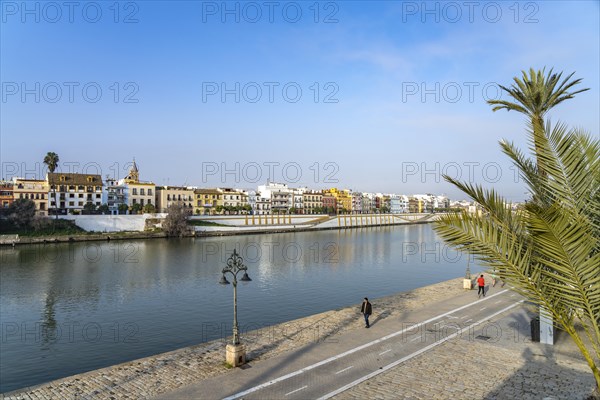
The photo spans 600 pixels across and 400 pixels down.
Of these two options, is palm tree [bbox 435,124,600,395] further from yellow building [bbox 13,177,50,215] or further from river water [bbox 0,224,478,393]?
yellow building [bbox 13,177,50,215]

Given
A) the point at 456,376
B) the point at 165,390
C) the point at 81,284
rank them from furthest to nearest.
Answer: the point at 81,284
the point at 456,376
the point at 165,390

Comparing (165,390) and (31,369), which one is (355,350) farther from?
(31,369)

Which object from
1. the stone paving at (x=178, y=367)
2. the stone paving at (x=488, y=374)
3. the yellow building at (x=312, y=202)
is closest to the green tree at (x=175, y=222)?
the yellow building at (x=312, y=202)

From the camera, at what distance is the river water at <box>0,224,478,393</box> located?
754 inches

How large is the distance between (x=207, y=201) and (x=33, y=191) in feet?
138

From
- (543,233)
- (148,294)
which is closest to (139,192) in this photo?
(148,294)

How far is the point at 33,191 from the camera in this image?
83375mm

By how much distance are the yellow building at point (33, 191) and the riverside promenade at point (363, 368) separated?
83213mm

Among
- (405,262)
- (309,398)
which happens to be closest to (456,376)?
(309,398)

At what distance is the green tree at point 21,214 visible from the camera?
6762cm

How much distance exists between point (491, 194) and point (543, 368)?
10.4m

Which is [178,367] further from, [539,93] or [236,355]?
[539,93]

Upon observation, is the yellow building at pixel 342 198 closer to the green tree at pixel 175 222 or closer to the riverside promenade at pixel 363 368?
the green tree at pixel 175 222

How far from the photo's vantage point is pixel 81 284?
114 feet
